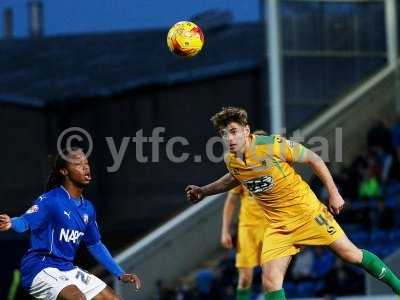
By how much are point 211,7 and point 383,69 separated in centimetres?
347

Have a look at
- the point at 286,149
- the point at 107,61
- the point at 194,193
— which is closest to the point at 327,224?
the point at 286,149

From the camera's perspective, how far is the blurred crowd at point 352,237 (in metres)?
16.3

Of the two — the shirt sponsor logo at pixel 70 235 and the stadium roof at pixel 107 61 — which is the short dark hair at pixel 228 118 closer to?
the shirt sponsor logo at pixel 70 235

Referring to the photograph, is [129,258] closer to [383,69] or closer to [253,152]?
[383,69]

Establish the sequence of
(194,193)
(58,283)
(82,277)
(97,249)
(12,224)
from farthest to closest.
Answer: (194,193)
(97,249)
(82,277)
(58,283)
(12,224)

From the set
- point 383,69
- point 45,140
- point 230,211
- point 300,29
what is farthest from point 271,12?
point 230,211

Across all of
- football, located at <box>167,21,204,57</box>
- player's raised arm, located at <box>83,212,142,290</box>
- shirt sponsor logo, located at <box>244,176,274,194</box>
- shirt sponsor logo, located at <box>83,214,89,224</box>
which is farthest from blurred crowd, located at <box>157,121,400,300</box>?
shirt sponsor logo, located at <box>83,214,89,224</box>

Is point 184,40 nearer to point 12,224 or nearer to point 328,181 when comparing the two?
point 328,181

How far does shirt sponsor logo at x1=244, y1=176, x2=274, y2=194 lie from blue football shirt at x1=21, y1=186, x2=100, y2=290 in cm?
147

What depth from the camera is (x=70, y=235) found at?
939 centimetres

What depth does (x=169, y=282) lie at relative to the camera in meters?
18.3

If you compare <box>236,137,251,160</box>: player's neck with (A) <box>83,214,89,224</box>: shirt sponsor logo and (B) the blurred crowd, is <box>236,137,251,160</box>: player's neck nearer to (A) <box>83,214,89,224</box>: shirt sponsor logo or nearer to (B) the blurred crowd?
(A) <box>83,214,89,224</box>: shirt sponsor logo

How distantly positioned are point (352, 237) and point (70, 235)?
876 centimetres

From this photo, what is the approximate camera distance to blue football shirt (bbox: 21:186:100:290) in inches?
365
